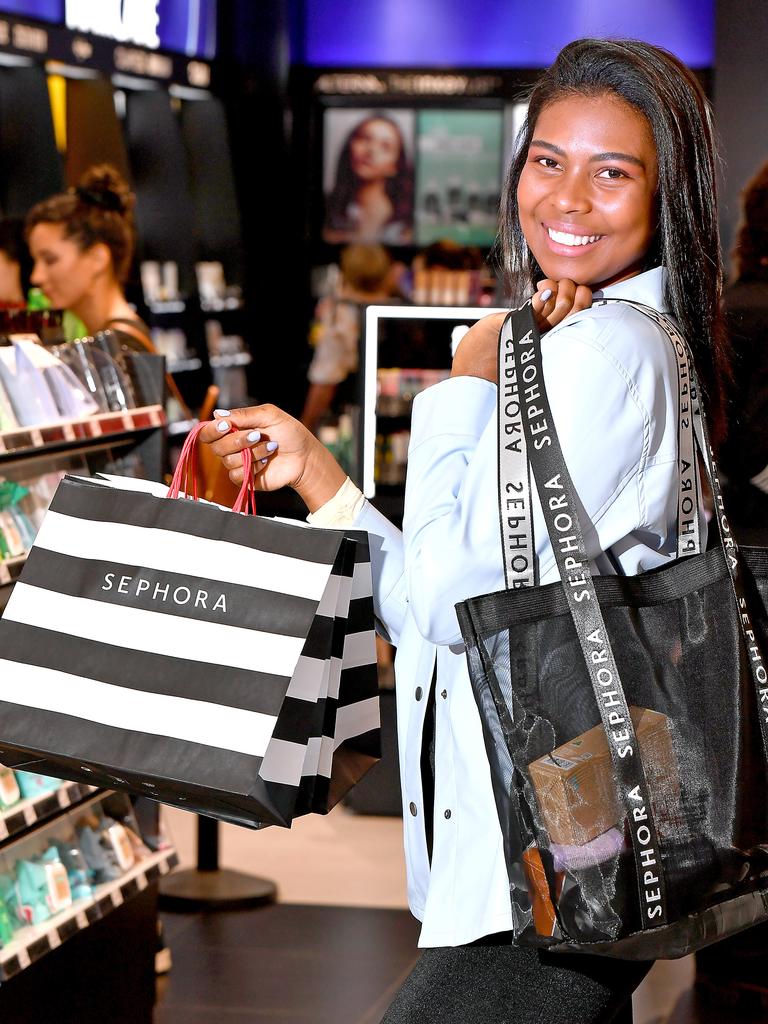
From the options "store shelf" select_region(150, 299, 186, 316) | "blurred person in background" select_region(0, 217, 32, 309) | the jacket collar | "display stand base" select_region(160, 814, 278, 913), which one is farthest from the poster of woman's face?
the jacket collar

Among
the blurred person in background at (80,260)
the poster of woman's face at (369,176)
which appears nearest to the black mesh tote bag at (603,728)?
the blurred person in background at (80,260)

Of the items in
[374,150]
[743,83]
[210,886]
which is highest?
[374,150]

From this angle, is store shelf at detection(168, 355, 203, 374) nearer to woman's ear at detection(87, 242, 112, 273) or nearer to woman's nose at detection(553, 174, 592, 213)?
woman's ear at detection(87, 242, 112, 273)

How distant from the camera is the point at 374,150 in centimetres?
1016

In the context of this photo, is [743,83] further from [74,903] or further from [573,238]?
[573,238]

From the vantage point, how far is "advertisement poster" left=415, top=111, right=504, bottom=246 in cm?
1012

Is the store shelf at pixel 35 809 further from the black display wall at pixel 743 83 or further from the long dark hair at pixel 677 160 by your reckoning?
the black display wall at pixel 743 83

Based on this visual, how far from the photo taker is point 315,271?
403 inches

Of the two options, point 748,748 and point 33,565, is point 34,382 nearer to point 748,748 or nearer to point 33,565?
point 33,565

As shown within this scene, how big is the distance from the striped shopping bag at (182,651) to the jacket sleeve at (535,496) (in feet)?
0.34

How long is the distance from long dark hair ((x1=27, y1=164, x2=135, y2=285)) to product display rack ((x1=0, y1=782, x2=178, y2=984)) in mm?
2135

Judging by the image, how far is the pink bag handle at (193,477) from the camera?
5.02 feet

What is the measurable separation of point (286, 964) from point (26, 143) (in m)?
4.45

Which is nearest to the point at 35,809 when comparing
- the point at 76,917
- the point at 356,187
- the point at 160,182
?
the point at 76,917
